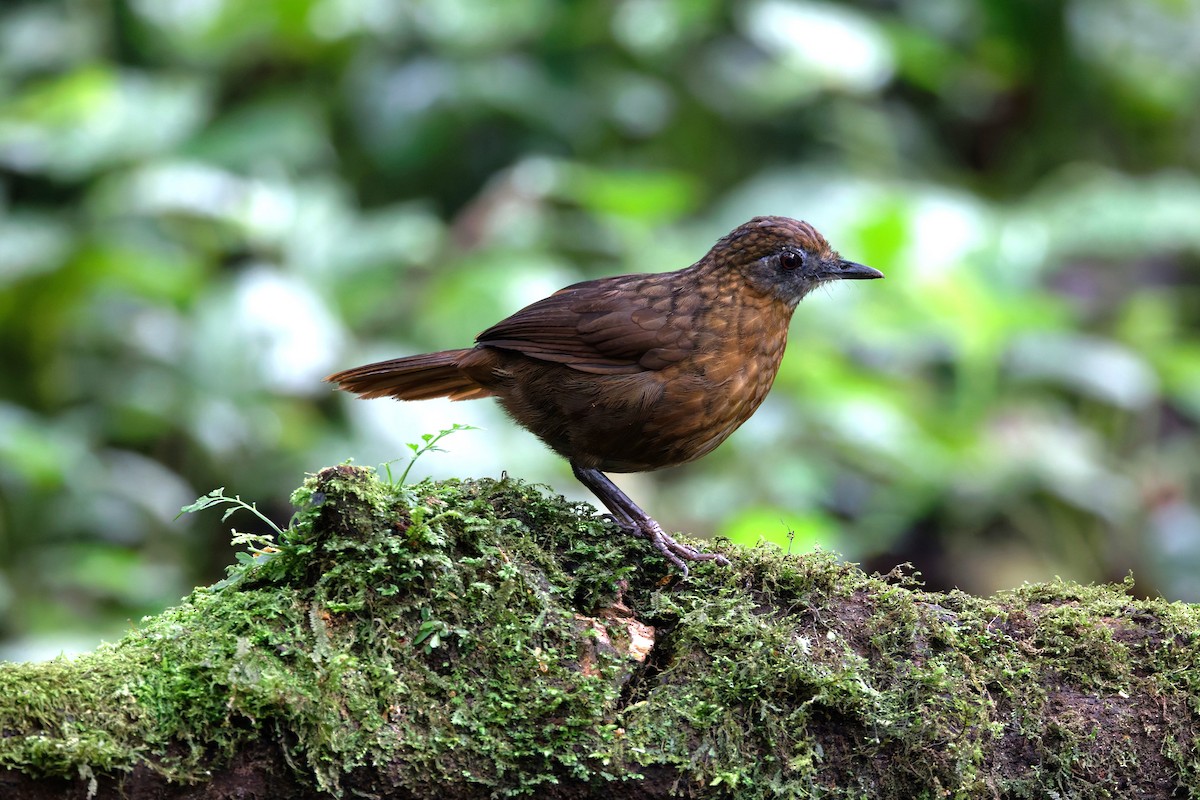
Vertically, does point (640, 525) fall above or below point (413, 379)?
below

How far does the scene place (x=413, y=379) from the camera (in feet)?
12.1

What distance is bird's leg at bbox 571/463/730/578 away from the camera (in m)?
2.86

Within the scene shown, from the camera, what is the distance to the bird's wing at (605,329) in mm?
3412

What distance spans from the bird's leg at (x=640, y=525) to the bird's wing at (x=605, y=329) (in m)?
0.31

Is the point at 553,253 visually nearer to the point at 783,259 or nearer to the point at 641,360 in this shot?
the point at 783,259

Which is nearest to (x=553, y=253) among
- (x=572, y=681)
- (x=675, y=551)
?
→ (x=675, y=551)

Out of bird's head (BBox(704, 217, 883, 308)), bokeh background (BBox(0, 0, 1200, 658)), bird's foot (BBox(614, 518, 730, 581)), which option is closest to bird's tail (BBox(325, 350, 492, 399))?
bird's head (BBox(704, 217, 883, 308))

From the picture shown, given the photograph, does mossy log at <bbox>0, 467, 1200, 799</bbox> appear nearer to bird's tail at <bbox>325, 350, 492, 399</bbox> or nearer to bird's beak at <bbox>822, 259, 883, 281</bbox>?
bird's tail at <bbox>325, 350, 492, 399</bbox>

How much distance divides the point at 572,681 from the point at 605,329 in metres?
1.29

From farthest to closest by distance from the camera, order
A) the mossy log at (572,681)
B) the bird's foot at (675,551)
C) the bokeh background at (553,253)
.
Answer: the bokeh background at (553,253)
the bird's foot at (675,551)
the mossy log at (572,681)

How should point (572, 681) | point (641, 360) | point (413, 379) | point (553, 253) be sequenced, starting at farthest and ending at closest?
point (553, 253) < point (413, 379) < point (641, 360) < point (572, 681)

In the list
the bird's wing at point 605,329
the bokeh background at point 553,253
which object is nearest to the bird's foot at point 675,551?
the bird's wing at point 605,329

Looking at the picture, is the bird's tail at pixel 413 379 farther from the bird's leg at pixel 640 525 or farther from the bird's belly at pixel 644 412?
the bird's leg at pixel 640 525

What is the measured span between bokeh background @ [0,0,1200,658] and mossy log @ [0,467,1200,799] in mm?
1674
